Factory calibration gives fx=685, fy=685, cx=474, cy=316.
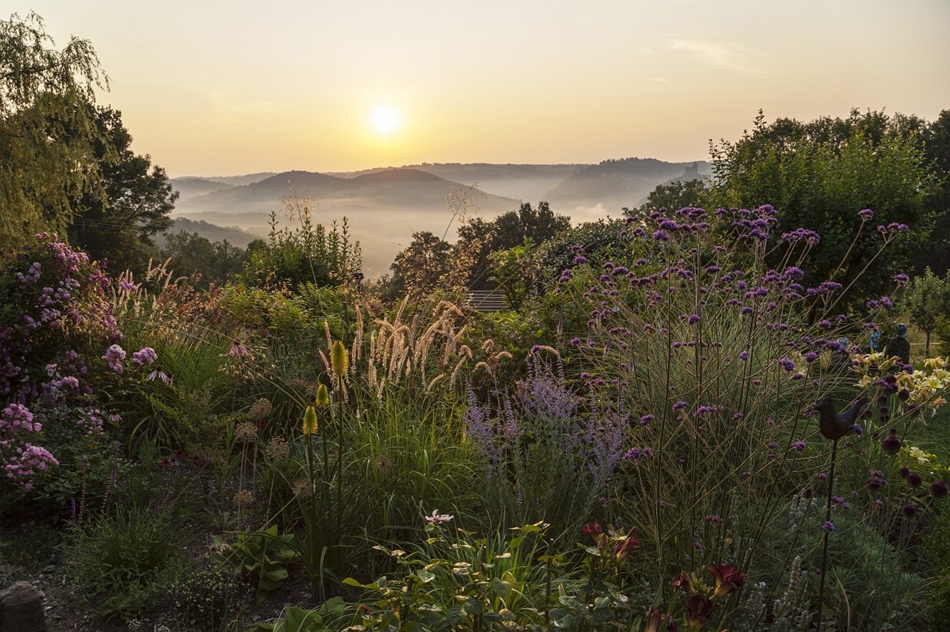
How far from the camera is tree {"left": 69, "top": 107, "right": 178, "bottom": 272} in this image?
32.9 meters

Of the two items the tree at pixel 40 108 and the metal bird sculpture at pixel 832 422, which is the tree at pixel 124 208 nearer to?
the tree at pixel 40 108

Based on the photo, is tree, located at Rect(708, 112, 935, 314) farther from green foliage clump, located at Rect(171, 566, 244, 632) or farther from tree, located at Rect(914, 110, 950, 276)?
tree, located at Rect(914, 110, 950, 276)

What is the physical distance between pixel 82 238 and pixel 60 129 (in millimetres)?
11310

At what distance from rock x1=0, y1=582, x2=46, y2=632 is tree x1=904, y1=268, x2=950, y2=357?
69.1 ft

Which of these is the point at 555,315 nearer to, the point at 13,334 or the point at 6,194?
the point at 13,334

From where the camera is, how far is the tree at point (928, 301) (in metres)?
19.1

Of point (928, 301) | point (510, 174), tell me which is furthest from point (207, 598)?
point (510, 174)

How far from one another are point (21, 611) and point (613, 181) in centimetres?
16929

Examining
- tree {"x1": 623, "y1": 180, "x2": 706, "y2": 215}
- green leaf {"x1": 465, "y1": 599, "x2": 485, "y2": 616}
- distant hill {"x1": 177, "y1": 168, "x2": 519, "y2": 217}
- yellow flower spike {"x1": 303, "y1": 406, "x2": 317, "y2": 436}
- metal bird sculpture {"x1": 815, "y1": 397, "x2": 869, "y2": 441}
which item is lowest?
green leaf {"x1": 465, "y1": 599, "x2": 485, "y2": 616}

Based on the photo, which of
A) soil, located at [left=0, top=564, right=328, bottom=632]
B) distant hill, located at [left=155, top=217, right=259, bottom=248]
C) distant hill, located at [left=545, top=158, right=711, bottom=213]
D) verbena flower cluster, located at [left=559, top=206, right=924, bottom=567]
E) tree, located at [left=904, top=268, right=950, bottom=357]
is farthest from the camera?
distant hill, located at [left=545, top=158, right=711, bottom=213]


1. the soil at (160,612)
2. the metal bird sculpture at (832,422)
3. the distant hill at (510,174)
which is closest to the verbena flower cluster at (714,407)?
the metal bird sculpture at (832,422)

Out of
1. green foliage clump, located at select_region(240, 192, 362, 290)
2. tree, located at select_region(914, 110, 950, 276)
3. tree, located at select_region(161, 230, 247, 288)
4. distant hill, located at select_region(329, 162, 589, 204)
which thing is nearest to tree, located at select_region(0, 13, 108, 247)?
green foliage clump, located at select_region(240, 192, 362, 290)

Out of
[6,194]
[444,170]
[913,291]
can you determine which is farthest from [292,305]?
[444,170]

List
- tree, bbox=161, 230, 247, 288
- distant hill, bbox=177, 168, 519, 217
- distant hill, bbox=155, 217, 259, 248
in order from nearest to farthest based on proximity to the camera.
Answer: tree, bbox=161, 230, 247, 288, distant hill, bbox=155, 217, 259, 248, distant hill, bbox=177, 168, 519, 217
